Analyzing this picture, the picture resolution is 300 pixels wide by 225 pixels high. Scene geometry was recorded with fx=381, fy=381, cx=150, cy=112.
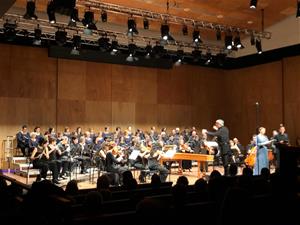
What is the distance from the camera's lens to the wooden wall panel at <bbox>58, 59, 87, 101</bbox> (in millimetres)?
15688

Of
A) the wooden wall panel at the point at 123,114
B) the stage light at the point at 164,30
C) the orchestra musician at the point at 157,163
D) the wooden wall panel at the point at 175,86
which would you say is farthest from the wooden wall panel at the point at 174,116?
the orchestra musician at the point at 157,163

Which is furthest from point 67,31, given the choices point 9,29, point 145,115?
point 145,115

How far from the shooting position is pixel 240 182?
5016mm

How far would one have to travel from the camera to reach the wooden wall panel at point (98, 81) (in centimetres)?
1644

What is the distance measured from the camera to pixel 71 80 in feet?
A: 52.4

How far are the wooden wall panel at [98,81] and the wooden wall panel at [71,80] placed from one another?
231 mm

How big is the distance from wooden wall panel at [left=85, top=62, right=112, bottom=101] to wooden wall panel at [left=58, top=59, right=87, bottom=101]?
0.76 ft

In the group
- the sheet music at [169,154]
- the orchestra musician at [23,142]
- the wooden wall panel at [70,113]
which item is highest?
the wooden wall panel at [70,113]

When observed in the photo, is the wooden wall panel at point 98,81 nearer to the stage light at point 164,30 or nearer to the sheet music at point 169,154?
the stage light at point 164,30

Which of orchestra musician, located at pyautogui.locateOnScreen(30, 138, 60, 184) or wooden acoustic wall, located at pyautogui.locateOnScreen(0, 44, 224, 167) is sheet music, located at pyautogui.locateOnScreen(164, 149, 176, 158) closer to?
Result: orchestra musician, located at pyautogui.locateOnScreen(30, 138, 60, 184)

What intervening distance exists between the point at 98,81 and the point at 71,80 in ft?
4.10

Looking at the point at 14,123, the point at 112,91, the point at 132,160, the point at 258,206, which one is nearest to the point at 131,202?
the point at 258,206

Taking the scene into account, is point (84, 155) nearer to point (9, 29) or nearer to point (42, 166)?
point (42, 166)

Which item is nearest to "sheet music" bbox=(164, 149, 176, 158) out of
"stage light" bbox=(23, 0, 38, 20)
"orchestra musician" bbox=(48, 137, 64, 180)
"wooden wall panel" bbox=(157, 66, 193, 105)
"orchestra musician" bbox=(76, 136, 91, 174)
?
"orchestra musician" bbox=(76, 136, 91, 174)
